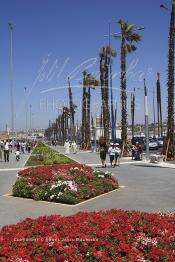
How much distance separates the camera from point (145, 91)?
1228 inches

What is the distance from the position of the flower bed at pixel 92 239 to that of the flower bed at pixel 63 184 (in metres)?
5.22

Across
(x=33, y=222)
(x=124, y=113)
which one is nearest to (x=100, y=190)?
(x=33, y=222)

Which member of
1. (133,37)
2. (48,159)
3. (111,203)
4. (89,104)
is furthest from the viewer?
(89,104)

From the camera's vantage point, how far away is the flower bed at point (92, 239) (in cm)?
537

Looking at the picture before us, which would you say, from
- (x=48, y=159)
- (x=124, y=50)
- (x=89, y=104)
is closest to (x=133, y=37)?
(x=124, y=50)

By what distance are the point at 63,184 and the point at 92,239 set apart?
6.78m

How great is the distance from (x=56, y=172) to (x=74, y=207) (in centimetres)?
310

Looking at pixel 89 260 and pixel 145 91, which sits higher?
pixel 145 91

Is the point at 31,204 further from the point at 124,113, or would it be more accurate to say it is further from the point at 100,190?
the point at 124,113

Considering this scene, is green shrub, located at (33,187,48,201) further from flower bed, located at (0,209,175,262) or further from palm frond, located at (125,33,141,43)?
palm frond, located at (125,33,141,43)

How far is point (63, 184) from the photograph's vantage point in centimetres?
1266

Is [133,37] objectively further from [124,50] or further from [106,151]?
[106,151]

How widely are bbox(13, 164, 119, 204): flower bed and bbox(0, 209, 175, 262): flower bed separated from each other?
522 cm

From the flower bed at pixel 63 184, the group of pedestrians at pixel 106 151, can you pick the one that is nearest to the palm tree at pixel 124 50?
the group of pedestrians at pixel 106 151
